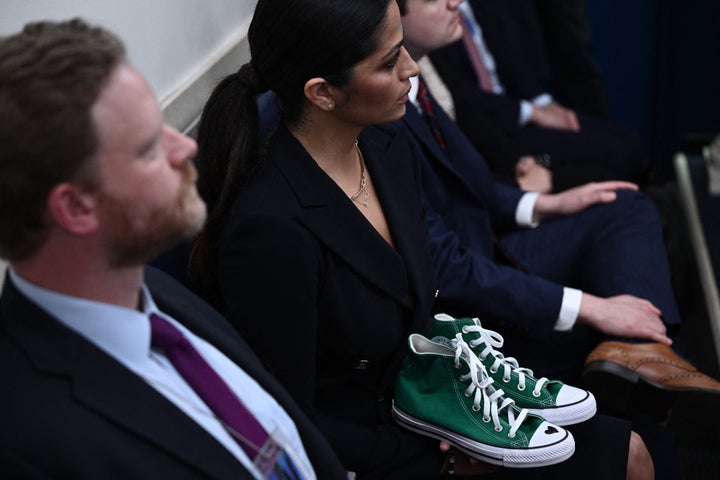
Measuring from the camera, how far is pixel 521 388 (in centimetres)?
158

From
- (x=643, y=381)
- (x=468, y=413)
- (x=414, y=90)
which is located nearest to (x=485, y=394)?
(x=468, y=413)

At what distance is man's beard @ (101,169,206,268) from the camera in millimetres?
976

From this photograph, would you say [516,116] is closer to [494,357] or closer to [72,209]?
[494,357]

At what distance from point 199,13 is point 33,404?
1.30 meters

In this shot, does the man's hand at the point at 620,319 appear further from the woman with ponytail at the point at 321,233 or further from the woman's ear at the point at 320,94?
the woman's ear at the point at 320,94

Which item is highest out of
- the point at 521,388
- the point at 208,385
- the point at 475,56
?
the point at 208,385

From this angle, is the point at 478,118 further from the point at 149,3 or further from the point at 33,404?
the point at 33,404

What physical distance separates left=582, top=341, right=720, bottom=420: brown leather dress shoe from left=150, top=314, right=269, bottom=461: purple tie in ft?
3.13

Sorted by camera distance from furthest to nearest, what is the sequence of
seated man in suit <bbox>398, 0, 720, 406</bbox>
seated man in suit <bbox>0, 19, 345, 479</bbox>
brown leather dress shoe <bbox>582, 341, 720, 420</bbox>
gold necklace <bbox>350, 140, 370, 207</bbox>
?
seated man in suit <bbox>398, 0, 720, 406</bbox> → brown leather dress shoe <bbox>582, 341, 720, 420</bbox> → gold necklace <bbox>350, 140, 370, 207</bbox> → seated man in suit <bbox>0, 19, 345, 479</bbox>

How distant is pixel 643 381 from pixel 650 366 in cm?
4

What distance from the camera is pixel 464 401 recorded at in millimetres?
1506

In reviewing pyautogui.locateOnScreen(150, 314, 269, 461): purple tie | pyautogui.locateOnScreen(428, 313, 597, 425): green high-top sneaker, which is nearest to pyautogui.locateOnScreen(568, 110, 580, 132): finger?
pyautogui.locateOnScreen(428, 313, 597, 425): green high-top sneaker

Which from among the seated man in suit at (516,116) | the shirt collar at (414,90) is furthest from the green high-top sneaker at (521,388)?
the seated man in suit at (516,116)

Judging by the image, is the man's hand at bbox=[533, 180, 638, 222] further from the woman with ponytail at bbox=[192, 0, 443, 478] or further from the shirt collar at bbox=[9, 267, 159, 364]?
the shirt collar at bbox=[9, 267, 159, 364]
